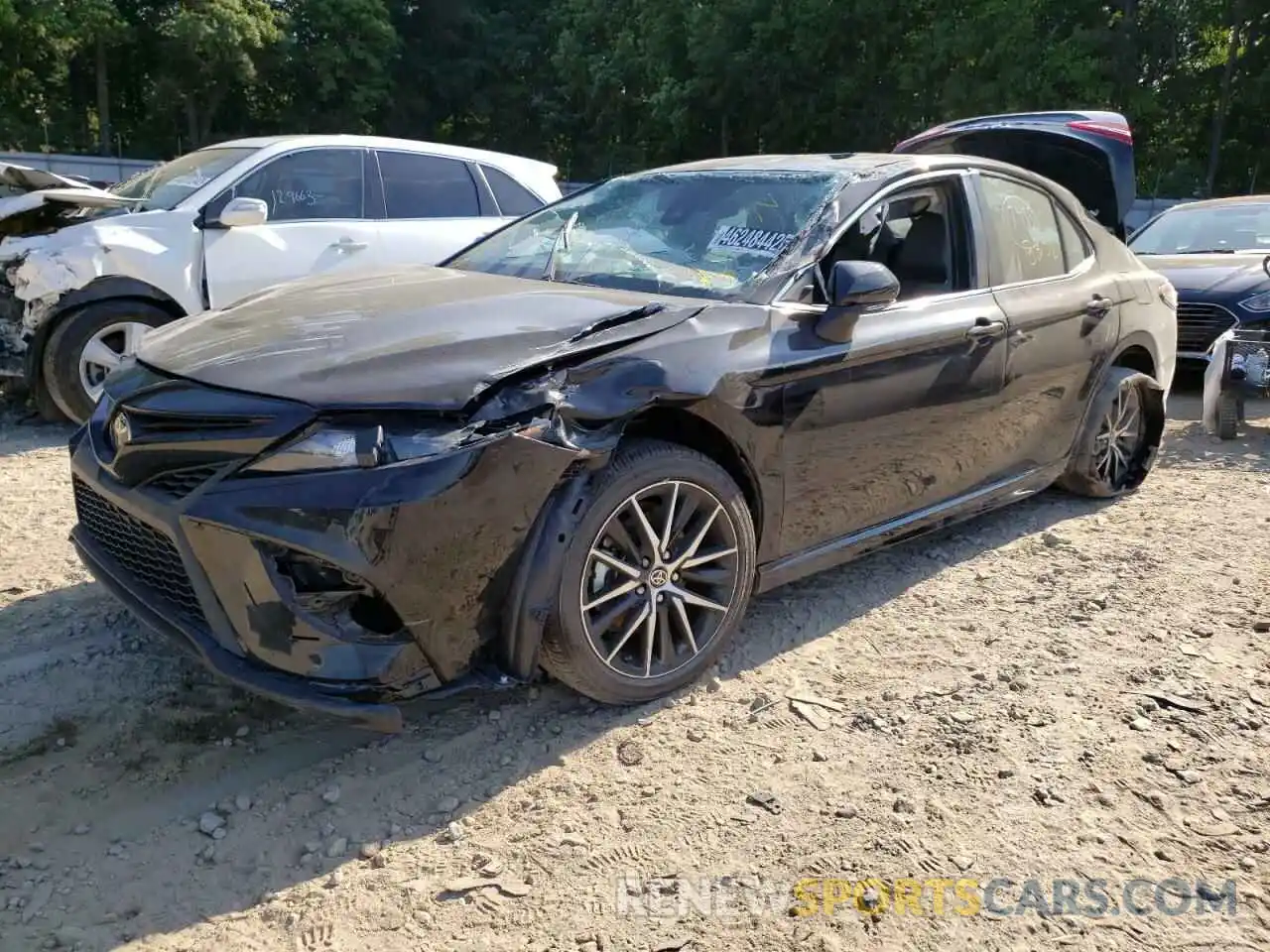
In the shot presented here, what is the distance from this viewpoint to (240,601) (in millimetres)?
2516

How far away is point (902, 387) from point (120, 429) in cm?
247

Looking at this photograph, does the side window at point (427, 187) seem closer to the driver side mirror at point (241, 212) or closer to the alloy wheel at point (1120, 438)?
the driver side mirror at point (241, 212)

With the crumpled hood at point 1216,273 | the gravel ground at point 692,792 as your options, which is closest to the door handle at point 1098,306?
the gravel ground at point 692,792

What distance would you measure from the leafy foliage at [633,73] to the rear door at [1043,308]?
23.3m

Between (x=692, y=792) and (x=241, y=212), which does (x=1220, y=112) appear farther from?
(x=692, y=792)

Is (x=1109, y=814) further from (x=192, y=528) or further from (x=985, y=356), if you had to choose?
(x=192, y=528)

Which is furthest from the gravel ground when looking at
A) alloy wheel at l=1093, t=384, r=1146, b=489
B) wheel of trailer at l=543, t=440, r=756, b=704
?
alloy wheel at l=1093, t=384, r=1146, b=489

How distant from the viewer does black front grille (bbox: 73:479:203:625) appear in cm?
267

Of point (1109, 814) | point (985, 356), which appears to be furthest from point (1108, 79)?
point (1109, 814)

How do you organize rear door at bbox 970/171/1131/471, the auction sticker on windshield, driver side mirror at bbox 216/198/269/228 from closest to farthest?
the auction sticker on windshield → rear door at bbox 970/171/1131/471 → driver side mirror at bbox 216/198/269/228

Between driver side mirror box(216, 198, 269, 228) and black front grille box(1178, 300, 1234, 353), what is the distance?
22.1 ft

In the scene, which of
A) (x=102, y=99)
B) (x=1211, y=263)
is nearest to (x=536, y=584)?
(x=1211, y=263)

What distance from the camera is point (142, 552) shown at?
111 inches

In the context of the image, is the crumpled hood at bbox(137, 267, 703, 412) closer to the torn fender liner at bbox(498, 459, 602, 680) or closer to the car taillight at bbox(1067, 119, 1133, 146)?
the torn fender liner at bbox(498, 459, 602, 680)
